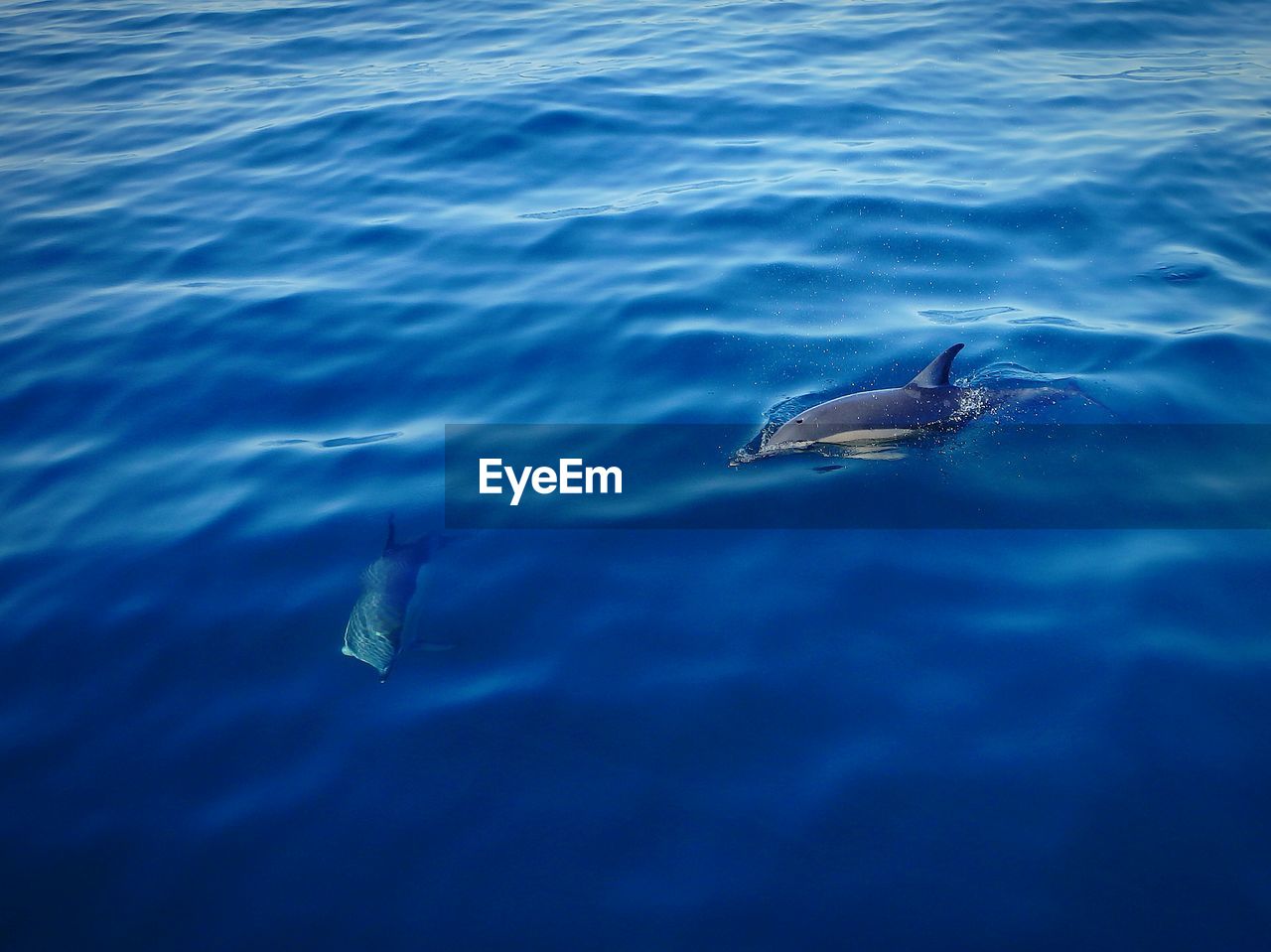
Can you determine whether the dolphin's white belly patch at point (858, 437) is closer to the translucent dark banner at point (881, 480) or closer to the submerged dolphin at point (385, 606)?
the translucent dark banner at point (881, 480)

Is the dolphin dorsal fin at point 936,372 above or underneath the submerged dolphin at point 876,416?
above

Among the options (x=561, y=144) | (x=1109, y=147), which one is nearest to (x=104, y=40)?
(x=561, y=144)

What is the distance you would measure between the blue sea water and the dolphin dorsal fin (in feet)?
3.13

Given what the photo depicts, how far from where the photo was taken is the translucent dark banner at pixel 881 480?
312 inches

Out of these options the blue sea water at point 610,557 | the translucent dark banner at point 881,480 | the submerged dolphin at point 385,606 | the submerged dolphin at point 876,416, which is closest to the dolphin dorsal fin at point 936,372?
the submerged dolphin at point 876,416

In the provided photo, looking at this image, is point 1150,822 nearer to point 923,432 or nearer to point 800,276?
point 923,432

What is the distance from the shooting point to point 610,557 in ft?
25.3

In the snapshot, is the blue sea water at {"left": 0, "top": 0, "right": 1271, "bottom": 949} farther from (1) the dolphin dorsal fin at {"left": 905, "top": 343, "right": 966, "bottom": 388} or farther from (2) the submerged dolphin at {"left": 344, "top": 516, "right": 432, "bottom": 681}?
(1) the dolphin dorsal fin at {"left": 905, "top": 343, "right": 966, "bottom": 388}

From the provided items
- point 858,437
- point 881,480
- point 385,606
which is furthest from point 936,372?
point 385,606

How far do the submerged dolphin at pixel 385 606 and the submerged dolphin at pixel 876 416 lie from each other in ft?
10.7

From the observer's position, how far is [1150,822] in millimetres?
5496

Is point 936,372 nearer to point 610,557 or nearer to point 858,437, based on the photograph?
point 858,437

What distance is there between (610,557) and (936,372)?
3307 millimetres

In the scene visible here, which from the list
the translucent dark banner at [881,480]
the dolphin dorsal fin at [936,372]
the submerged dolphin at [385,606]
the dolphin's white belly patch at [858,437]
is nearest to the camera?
the submerged dolphin at [385,606]
